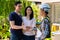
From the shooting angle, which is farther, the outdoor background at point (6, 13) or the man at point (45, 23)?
the outdoor background at point (6, 13)

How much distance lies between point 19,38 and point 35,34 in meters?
0.36

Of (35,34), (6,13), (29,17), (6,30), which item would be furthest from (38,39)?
(6,13)

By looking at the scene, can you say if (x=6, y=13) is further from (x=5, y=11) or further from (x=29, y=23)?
(x=29, y=23)

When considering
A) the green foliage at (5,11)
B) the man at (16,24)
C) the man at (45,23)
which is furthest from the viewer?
the green foliage at (5,11)

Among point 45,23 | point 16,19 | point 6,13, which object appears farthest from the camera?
point 6,13

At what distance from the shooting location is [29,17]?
192 inches

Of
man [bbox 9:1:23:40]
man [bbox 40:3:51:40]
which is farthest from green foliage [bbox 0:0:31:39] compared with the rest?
man [bbox 40:3:51:40]

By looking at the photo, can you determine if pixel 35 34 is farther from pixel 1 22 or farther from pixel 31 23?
pixel 1 22

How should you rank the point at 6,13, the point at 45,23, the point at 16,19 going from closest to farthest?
the point at 45,23, the point at 16,19, the point at 6,13

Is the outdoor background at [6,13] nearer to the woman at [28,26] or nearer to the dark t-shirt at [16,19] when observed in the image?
the woman at [28,26]

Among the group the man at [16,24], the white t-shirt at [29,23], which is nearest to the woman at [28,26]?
the white t-shirt at [29,23]

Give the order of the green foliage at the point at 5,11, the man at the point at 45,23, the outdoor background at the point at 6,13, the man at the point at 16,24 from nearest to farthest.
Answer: the man at the point at 45,23 < the man at the point at 16,24 < the outdoor background at the point at 6,13 < the green foliage at the point at 5,11

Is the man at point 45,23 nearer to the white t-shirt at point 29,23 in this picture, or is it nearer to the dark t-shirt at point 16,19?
the white t-shirt at point 29,23

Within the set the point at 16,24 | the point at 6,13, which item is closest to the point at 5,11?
the point at 6,13
